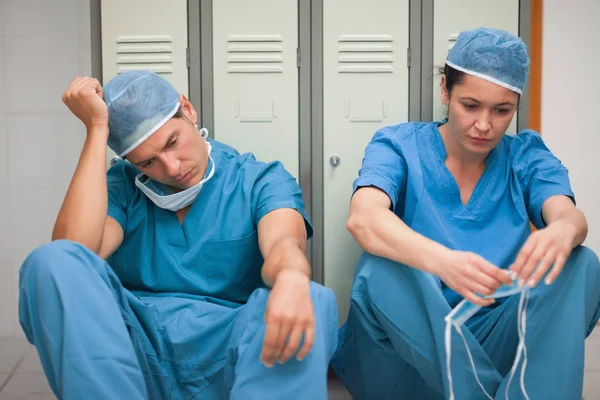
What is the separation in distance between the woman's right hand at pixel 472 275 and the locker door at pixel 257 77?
2.65 ft

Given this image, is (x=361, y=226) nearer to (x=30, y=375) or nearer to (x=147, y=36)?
(x=147, y=36)

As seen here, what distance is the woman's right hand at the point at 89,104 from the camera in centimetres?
164

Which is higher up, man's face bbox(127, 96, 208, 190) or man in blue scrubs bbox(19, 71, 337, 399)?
man's face bbox(127, 96, 208, 190)

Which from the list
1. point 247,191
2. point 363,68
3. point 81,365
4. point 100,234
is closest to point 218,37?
point 363,68

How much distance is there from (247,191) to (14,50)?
4.50 ft

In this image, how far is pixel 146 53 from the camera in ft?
6.81

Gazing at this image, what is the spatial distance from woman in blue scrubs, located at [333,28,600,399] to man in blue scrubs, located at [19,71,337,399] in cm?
19

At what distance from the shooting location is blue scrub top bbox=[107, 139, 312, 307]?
5.67 feet

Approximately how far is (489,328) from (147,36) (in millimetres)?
1260

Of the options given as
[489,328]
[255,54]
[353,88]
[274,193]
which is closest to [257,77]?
[255,54]

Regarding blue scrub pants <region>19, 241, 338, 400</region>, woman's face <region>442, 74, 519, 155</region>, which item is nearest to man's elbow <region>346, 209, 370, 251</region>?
blue scrub pants <region>19, 241, 338, 400</region>

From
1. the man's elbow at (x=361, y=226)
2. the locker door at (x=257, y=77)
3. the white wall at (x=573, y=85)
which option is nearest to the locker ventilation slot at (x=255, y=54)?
the locker door at (x=257, y=77)

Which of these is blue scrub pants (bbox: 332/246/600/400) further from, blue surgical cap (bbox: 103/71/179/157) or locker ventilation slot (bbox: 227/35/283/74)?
locker ventilation slot (bbox: 227/35/283/74)

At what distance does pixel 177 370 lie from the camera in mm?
1549
